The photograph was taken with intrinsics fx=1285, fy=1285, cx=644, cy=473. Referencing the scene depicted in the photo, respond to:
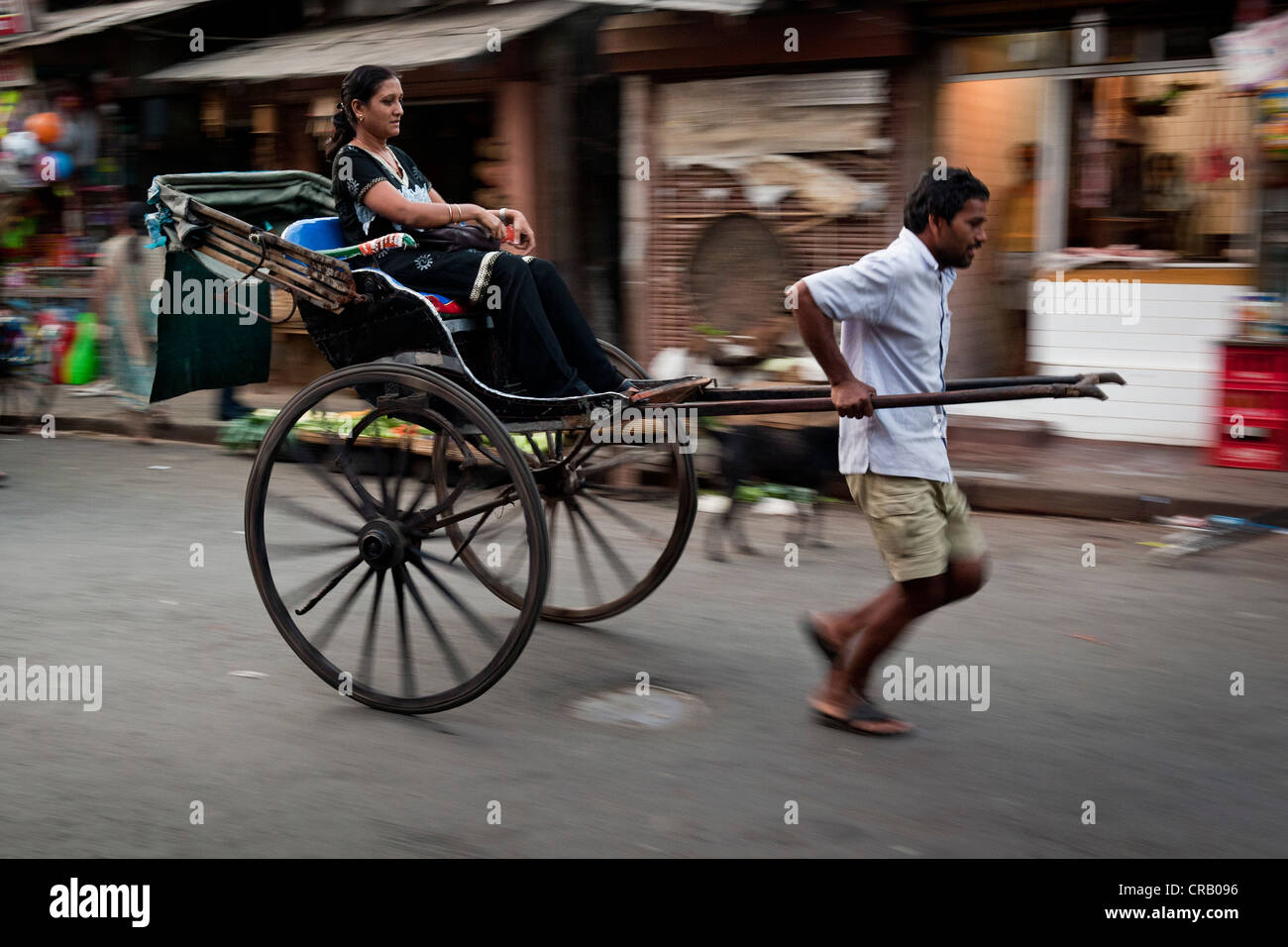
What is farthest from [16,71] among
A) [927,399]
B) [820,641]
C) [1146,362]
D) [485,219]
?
[927,399]

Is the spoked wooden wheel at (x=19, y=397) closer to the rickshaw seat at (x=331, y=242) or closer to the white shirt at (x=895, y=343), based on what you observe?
the rickshaw seat at (x=331, y=242)

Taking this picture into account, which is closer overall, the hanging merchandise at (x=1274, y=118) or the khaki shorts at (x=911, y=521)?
the khaki shorts at (x=911, y=521)

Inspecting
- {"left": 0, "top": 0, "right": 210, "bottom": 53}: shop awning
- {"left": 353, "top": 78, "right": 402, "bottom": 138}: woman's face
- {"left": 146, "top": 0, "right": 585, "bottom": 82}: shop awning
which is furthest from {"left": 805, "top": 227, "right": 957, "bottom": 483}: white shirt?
{"left": 0, "top": 0, "right": 210, "bottom": 53}: shop awning

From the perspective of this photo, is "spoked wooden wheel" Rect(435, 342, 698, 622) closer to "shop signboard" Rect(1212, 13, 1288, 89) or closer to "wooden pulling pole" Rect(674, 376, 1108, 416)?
"wooden pulling pole" Rect(674, 376, 1108, 416)

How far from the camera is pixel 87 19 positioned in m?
12.2

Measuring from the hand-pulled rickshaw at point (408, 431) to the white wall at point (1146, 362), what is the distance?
4.15m

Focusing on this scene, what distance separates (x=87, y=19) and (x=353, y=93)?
953 cm

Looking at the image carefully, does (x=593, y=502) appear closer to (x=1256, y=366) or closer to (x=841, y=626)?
(x=841, y=626)

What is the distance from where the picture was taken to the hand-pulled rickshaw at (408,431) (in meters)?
3.84

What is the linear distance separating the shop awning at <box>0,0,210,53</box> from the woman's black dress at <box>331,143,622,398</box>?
26.4 feet

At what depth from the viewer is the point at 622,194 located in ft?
31.6

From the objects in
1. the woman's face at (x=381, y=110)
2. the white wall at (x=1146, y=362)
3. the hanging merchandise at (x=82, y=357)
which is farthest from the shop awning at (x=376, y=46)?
the woman's face at (x=381, y=110)

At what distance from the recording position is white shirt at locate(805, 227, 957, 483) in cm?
354
